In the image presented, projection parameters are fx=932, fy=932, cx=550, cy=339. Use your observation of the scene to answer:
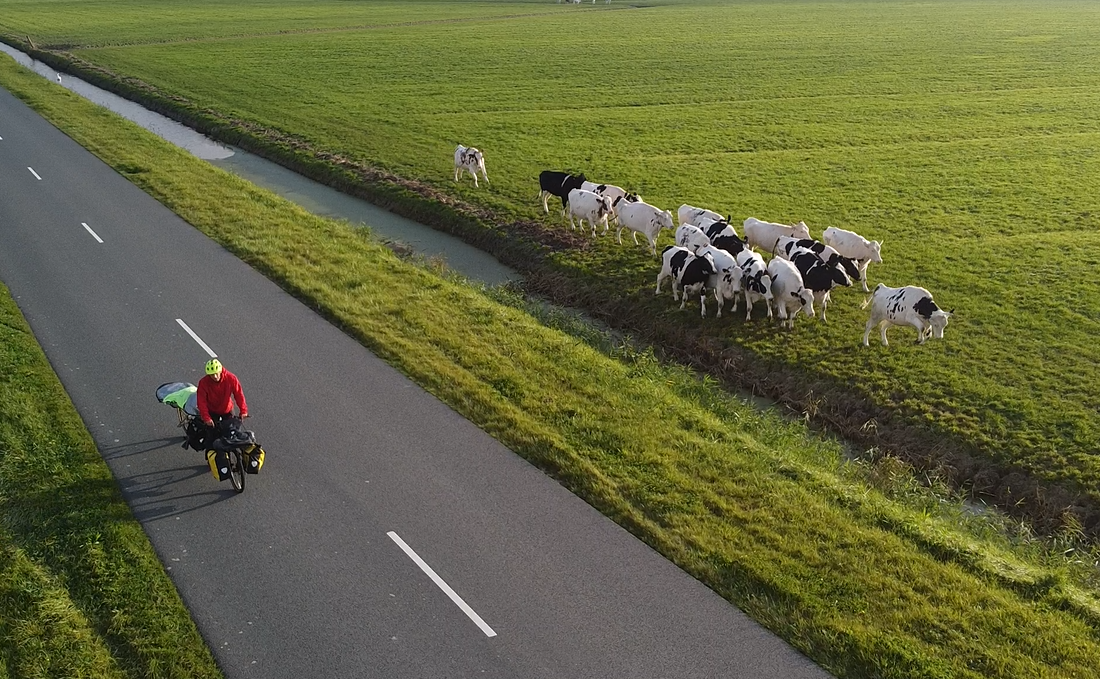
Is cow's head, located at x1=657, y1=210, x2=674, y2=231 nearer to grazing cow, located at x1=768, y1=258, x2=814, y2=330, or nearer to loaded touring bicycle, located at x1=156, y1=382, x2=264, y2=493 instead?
grazing cow, located at x1=768, y1=258, x2=814, y2=330

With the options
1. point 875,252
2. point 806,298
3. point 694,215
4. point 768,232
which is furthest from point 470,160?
point 806,298

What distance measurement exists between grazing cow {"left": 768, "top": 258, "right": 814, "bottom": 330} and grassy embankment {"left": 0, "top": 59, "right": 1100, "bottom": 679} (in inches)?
110

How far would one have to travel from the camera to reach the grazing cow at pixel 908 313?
59.5 ft

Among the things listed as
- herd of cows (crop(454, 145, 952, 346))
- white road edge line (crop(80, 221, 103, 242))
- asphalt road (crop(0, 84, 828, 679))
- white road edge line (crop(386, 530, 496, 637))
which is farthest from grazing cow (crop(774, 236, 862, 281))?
white road edge line (crop(80, 221, 103, 242))

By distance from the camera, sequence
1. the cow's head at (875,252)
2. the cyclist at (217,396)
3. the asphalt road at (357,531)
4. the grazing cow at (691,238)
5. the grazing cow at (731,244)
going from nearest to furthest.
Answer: the asphalt road at (357,531) < the cyclist at (217,396) < the grazing cow at (731,244) < the cow's head at (875,252) < the grazing cow at (691,238)

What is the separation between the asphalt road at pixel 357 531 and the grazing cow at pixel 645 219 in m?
8.43

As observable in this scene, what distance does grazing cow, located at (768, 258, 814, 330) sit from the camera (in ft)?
63.0

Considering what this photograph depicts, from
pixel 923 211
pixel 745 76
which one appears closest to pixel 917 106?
pixel 745 76

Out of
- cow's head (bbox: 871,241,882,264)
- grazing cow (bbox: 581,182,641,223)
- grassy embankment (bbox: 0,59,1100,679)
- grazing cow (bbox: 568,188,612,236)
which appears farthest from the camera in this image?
grazing cow (bbox: 581,182,641,223)

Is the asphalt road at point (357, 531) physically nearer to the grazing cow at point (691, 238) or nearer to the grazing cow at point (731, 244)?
the grazing cow at point (691, 238)

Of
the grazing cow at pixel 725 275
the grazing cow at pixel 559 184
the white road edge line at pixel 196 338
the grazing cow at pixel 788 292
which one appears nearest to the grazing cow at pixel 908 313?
the grazing cow at pixel 788 292

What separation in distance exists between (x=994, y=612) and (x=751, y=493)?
3608mm

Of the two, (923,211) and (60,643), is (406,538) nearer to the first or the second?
(60,643)

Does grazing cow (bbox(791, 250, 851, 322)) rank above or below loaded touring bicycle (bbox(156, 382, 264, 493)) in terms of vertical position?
above
